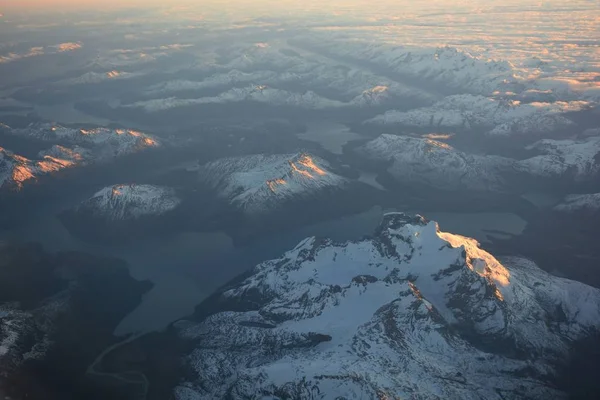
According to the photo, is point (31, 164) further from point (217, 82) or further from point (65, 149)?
point (217, 82)

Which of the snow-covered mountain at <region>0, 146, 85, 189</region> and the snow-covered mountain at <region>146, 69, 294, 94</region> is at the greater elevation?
the snow-covered mountain at <region>146, 69, 294, 94</region>

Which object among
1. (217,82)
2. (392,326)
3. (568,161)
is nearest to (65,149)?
(217,82)

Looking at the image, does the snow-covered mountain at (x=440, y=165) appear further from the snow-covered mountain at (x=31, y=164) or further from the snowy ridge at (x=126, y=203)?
the snow-covered mountain at (x=31, y=164)

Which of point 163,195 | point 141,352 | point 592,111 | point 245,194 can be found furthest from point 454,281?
point 592,111

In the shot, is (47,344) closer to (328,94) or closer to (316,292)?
(316,292)

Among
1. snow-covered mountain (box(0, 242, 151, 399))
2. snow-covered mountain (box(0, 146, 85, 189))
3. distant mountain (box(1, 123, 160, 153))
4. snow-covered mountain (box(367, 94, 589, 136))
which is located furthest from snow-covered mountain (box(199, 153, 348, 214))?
snow-covered mountain (box(367, 94, 589, 136))

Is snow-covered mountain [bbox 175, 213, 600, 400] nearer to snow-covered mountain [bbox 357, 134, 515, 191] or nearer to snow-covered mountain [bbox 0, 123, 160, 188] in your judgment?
snow-covered mountain [bbox 357, 134, 515, 191]
